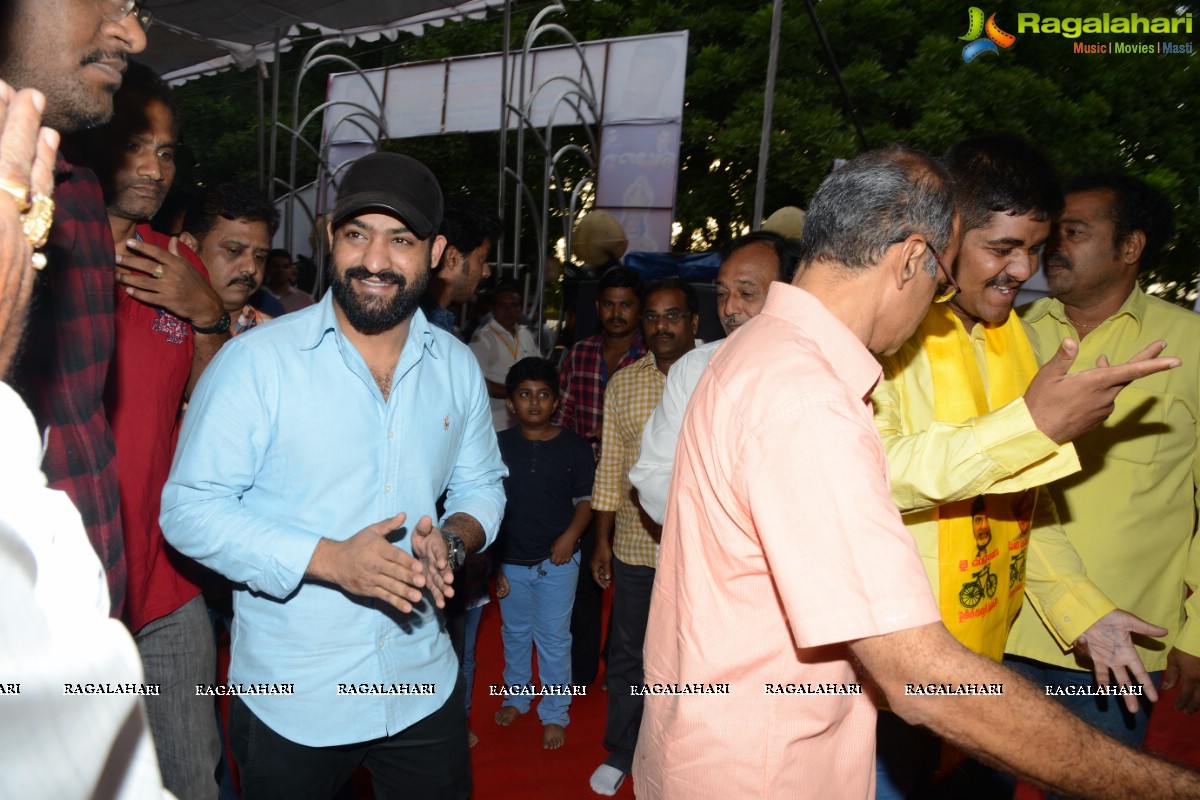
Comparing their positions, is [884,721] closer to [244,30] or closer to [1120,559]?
[1120,559]

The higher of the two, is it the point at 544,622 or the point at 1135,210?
the point at 1135,210

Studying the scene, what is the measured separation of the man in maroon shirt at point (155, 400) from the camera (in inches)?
90.0

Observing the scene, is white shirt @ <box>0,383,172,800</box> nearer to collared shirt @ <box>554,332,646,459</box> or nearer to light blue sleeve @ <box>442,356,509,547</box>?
light blue sleeve @ <box>442,356,509,547</box>

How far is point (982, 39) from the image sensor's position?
12.1m

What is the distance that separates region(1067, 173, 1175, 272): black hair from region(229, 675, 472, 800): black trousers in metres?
2.69

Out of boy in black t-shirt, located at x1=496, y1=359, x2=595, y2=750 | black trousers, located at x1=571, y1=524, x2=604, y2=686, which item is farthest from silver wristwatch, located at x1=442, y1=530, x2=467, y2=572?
black trousers, located at x1=571, y1=524, x2=604, y2=686

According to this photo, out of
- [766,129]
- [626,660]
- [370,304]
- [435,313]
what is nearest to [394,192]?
[370,304]

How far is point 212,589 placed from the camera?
9.00ft

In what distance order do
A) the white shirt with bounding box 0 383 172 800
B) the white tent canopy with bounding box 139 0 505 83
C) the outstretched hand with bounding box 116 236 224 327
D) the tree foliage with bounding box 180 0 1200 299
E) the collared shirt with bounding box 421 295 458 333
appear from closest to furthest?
the white shirt with bounding box 0 383 172 800 < the outstretched hand with bounding box 116 236 224 327 < the collared shirt with bounding box 421 295 458 333 < the white tent canopy with bounding box 139 0 505 83 < the tree foliage with bounding box 180 0 1200 299

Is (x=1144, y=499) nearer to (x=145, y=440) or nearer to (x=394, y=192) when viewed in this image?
(x=394, y=192)

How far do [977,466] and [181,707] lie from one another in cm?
214

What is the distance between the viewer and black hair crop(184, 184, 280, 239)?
320 centimetres

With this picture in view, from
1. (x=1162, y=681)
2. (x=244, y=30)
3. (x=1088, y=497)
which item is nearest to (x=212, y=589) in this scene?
(x=1088, y=497)

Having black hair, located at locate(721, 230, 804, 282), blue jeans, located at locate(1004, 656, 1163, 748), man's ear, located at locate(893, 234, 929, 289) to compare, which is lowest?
blue jeans, located at locate(1004, 656, 1163, 748)
